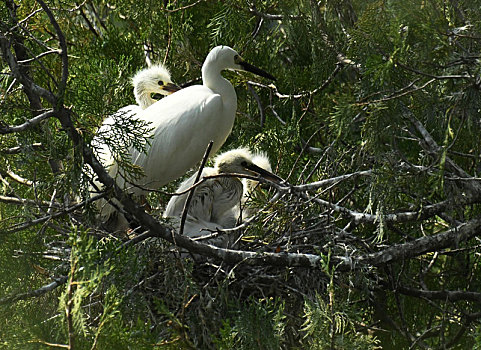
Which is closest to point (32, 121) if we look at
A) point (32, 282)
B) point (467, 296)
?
point (32, 282)

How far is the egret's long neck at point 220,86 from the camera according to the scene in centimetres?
333

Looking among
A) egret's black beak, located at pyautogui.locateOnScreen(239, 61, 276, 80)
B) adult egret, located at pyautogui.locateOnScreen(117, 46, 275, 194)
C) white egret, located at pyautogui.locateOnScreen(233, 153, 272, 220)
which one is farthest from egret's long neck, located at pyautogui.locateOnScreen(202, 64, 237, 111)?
white egret, located at pyautogui.locateOnScreen(233, 153, 272, 220)

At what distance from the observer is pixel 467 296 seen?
265cm

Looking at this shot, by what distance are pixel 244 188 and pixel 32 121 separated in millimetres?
1745

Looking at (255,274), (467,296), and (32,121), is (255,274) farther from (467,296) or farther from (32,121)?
(32,121)

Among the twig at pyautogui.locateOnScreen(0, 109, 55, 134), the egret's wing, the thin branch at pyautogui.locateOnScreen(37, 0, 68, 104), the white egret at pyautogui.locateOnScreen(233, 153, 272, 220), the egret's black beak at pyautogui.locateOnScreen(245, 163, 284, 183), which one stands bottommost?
the white egret at pyautogui.locateOnScreen(233, 153, 272, 220)

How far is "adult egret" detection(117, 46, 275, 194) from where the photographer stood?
10.5 ft

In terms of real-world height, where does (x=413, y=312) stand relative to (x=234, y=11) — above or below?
below

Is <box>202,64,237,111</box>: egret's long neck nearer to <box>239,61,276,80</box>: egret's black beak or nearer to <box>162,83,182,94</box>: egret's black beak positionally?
<box>239,61,276,80</box>: egret's black beak

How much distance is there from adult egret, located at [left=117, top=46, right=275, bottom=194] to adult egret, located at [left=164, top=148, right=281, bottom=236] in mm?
106

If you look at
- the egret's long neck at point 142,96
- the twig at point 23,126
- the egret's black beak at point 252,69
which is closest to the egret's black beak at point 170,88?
the egret's long neck at point 142,96

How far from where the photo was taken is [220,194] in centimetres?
338

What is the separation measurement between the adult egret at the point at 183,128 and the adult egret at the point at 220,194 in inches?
4.2

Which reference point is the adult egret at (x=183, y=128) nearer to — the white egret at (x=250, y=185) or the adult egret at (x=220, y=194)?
the adult egret at (x=220, y=194)
